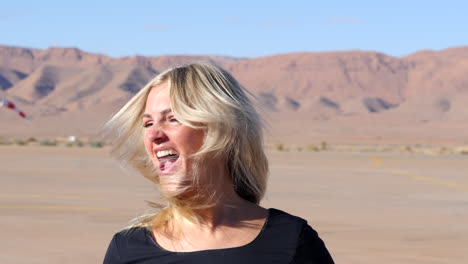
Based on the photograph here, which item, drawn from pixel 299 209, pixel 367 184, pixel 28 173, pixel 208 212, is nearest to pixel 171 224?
pixel 208 212

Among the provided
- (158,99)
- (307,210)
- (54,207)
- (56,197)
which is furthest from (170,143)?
(56,197)

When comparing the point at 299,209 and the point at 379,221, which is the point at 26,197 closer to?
the point at 299,209

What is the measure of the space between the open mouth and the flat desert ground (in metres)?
1.31

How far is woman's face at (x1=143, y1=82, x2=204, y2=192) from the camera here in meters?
2.91

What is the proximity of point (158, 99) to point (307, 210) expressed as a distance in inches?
642

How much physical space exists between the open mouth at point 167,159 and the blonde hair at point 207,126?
76mm

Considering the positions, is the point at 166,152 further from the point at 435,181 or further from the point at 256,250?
the point at 435,181

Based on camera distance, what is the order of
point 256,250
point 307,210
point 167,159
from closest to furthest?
point 256,250, point 167,159, point 307,210

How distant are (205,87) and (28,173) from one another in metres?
27.9

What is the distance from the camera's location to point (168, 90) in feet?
9.69

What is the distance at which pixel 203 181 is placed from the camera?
298 cm

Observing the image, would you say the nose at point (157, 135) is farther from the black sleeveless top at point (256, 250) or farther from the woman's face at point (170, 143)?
the black sleeveless top at point (256, 250)

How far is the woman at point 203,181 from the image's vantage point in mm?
2842

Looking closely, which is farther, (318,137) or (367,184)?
(318,137)
